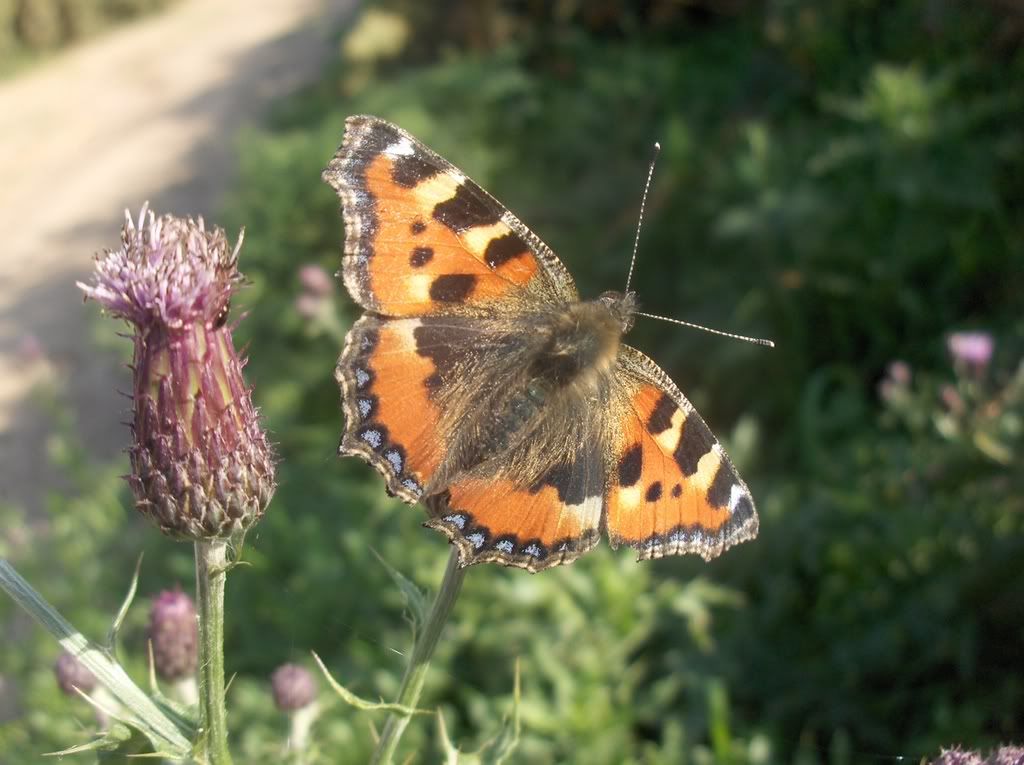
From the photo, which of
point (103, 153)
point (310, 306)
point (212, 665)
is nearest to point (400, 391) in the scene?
point (212, 665)

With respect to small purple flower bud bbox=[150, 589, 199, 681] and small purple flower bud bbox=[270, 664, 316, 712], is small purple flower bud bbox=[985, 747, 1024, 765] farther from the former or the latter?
small purple flower bud bbox=[150, 589, 199, 681]

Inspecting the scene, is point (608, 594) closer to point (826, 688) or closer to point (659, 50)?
point (826, 688)

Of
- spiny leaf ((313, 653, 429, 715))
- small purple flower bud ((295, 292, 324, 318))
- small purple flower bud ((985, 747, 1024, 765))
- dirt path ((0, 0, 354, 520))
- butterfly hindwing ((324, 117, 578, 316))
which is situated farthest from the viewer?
dirt path ((0, 0, 354, 520))

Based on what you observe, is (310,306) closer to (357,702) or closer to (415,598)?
(415,598)

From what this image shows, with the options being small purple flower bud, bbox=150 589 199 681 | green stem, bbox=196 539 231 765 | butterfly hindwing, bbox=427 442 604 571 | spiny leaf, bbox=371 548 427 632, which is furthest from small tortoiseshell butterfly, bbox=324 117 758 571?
small purple flower bud, bbox=150 589 199 681

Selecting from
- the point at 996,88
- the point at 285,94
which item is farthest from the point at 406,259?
the point at 285,94

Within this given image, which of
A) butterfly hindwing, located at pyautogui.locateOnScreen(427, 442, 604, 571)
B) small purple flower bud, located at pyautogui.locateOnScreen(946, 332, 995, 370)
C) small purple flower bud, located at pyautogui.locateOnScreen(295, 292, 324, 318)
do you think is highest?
small purple flower bud, located at pyautogui.locateOnScreen(295, 292, 324, 318)
